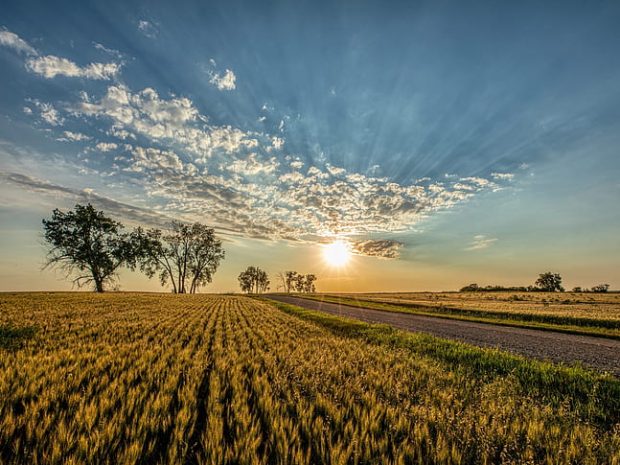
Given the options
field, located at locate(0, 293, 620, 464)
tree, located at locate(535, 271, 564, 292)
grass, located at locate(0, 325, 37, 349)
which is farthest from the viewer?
tree, located at locate(535, 271, 564, 292)

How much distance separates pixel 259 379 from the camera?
5.55 m

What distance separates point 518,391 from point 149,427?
7.72 meters

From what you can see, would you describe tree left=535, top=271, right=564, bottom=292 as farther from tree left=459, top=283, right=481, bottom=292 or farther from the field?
the field

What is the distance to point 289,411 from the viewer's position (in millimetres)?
4289

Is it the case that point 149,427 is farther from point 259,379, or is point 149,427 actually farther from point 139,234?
point 139,234

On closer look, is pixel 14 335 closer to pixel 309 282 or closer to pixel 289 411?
pixel 289 411

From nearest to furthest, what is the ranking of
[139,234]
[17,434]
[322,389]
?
[17,434] < [322,389] < [139,234]

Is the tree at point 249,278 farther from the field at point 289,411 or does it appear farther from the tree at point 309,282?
the field at point 289,411

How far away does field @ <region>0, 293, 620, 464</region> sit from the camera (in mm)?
2945

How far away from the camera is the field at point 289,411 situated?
295 centimetres

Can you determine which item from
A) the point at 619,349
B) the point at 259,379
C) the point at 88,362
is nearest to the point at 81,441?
the point at 259,379

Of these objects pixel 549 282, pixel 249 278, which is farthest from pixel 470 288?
pixel 249 278

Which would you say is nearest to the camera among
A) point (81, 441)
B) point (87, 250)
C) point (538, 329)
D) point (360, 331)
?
point (81, 441)

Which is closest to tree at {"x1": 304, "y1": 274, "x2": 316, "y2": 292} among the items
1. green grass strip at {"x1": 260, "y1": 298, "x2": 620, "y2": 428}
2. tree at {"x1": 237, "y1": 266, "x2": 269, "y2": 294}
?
tree at {"x1": 237, "y1": 266, "x2": 269, "y2": 294}
